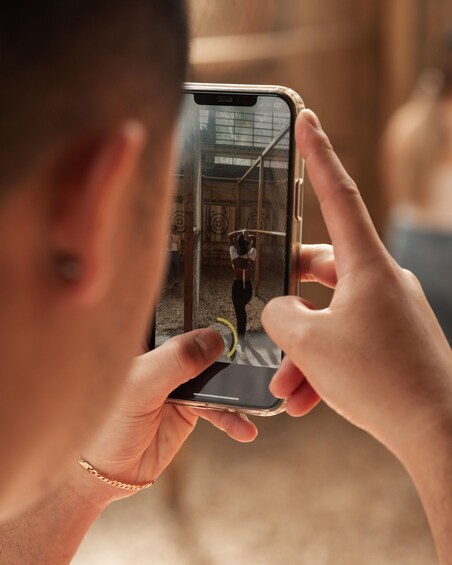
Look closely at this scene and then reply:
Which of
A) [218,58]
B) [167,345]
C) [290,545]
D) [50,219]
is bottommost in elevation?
[290,545]

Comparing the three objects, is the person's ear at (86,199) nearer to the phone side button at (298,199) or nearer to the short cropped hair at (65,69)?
the short cropped hair at (65,69)

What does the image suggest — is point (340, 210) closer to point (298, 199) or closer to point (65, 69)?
point (298, 199)

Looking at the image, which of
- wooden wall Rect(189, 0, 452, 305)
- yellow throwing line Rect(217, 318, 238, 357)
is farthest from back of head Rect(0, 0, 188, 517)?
wooden wall Rect(189, 0, 452, 305)

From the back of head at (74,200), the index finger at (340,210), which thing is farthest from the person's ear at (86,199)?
the index finger at (340,210)

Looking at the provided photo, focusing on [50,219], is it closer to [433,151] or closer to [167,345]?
[167,345]

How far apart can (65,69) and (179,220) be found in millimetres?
321

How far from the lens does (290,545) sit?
135 cm

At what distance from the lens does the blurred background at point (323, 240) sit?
1.35 metres

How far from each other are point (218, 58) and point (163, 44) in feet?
4.85

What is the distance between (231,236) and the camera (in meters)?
0.55

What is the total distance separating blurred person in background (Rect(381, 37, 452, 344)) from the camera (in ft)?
4.29

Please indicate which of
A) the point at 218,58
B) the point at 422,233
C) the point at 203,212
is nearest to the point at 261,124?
the point at 203,212

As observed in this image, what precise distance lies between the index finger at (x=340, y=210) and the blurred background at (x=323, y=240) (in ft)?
2.97

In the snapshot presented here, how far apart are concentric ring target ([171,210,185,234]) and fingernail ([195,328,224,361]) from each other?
0.08 m
